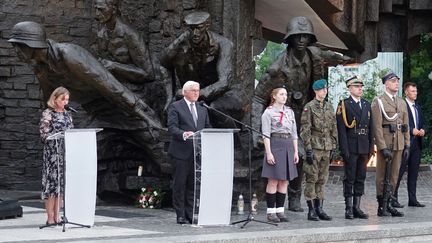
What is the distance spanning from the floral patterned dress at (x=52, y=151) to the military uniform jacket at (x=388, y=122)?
4.13 metres

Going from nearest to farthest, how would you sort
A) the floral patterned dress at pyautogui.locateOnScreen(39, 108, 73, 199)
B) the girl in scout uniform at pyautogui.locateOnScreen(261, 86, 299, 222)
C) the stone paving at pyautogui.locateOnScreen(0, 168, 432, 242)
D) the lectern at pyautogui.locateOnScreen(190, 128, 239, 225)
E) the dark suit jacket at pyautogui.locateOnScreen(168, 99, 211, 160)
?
the stone paving at pyautogui.locateOnScreen(0, 168, 432, 242) < the floral patterned dress at pyautogui.locateOnScreen(39, 108, 73, 199) < the lectern at pyautogui.locateOnScreen(190, 128, 239, 225) < the dark suit jacket at pyautogui.locateOnScreen(168, 99, 211, 160) < the girl in scout uniform at pyautogui.locateOnScreen(261, 86, 299, 222)

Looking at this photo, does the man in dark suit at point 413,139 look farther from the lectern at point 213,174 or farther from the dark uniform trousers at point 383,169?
the lectern at point 213,174

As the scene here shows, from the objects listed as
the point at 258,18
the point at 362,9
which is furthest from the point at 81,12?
the point at 362,9

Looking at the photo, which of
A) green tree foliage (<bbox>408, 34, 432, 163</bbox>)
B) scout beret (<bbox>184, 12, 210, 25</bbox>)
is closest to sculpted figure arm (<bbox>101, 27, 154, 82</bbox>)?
scout beret (<bbox>184, 12, 210, 25</bbox>)

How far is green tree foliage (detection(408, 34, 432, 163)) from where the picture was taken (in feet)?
96.6

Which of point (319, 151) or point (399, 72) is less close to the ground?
point (399, 72)

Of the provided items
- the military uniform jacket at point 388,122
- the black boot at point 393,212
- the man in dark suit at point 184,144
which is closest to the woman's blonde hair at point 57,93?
the man in dark suit at point 184,144

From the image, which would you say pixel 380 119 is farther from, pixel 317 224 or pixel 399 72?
pixel 399 72

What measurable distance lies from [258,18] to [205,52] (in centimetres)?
355

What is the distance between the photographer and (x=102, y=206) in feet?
→ 48.5

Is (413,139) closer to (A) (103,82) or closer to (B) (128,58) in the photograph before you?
(B) (128,58)

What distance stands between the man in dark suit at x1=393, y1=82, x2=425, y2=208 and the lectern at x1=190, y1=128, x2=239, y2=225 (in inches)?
153

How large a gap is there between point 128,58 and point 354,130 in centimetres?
319

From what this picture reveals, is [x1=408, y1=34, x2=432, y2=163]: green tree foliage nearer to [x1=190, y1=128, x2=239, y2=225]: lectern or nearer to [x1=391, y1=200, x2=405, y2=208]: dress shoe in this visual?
[x1=391, y1=200, x2=405, y2=208]: dress shoe
